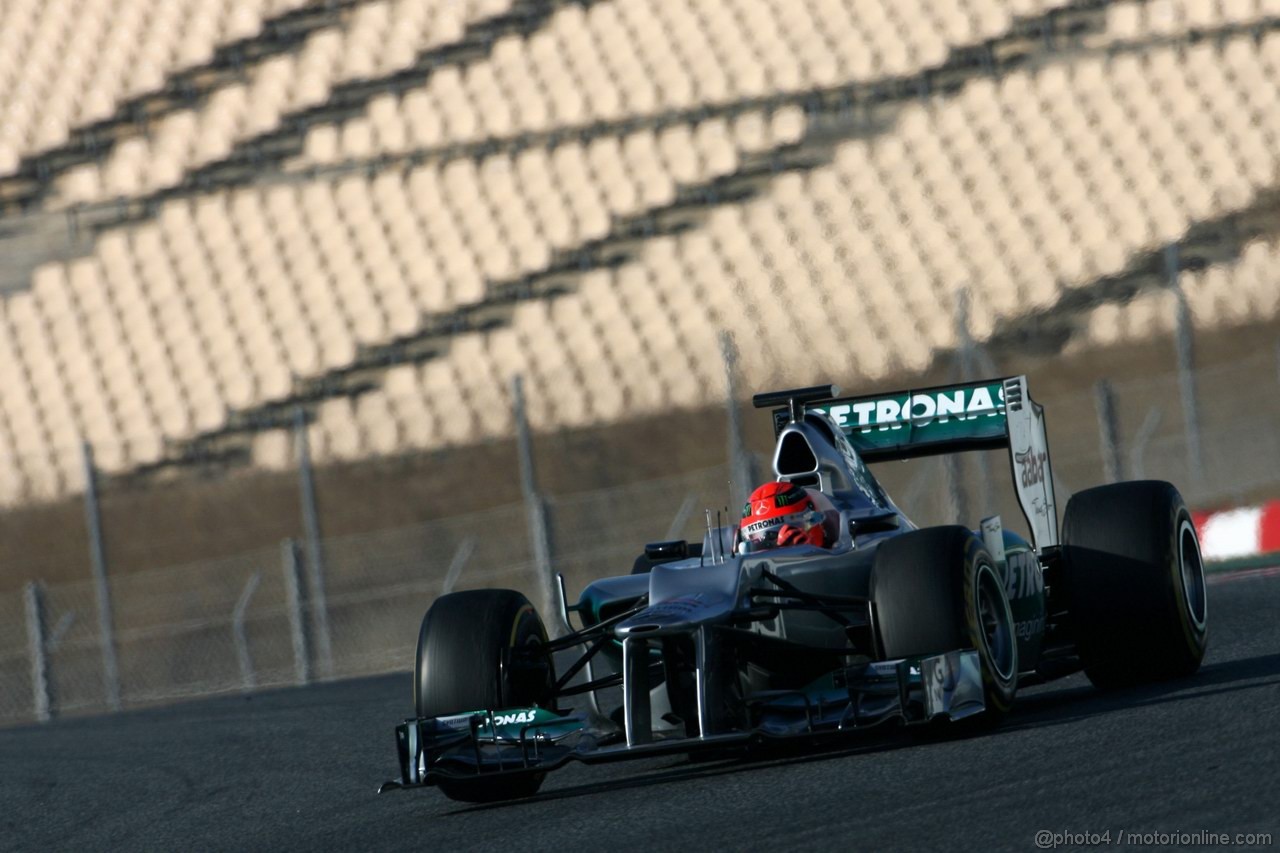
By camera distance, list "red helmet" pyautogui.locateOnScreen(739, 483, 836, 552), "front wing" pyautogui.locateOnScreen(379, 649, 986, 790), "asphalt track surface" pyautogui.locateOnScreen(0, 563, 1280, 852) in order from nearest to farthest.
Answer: "asphalt track surface" pyautogui.locateOnScreen(0, 563, 1280, 852) < "front wing" pyautogui.locateOnScreen(379, 649, 986, 790) < "red helmet" pyautogui.locateOnScreen(739, 483, 836, 552)

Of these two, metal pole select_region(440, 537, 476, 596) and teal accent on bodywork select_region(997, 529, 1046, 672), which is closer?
teal accent on bodywork select_region(997, 529, 1046, 672)

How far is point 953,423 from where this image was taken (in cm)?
802

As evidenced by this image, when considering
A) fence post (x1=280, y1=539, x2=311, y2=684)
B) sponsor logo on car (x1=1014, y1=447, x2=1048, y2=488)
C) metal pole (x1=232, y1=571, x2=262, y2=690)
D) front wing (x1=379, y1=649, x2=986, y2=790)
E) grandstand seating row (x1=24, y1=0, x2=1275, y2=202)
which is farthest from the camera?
grandstand seating row (x1=24, y1=0, x2=1275, y2=202)

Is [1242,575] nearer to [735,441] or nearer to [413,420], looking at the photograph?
[735,441]

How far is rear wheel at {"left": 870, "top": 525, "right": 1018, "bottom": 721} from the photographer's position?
241 inches

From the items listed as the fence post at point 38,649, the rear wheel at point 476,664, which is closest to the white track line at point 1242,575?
the rear wheel at point 476,664

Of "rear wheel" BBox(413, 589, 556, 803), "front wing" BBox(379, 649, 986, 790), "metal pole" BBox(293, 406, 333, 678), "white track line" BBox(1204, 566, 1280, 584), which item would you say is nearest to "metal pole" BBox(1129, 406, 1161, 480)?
"white track line" BBox(1204, 566, 1280, 584)

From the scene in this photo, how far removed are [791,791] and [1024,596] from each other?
1.78 metres

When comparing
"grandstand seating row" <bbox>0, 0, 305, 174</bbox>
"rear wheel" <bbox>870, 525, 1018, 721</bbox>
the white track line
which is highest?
"grandstand seating row" <bbox>0, 0, 305, 174</bbox>

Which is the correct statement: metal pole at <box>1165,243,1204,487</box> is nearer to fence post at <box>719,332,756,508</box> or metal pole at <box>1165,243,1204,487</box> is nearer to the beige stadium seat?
fence post at <box>719,332,756,508</box>

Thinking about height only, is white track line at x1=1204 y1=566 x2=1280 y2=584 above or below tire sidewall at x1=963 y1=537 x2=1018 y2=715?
below

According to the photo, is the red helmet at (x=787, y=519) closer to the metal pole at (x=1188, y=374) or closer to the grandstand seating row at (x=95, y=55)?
the metal pole at (x=1188, y=374)

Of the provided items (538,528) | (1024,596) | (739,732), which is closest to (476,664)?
(739,732)

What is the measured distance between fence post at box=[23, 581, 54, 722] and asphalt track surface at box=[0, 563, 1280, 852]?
14.6 feet
